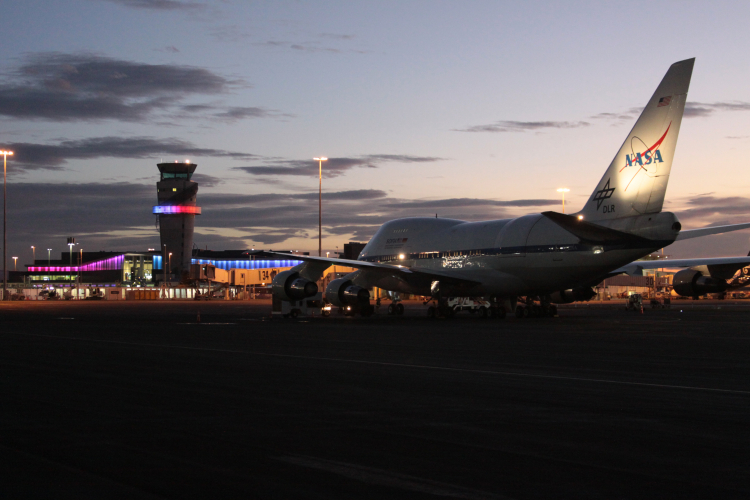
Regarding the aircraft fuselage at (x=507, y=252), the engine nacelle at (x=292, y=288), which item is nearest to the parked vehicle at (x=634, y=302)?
the aircraft fuselage at (x=507, y=252)

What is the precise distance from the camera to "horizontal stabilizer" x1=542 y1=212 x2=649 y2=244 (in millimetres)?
27322

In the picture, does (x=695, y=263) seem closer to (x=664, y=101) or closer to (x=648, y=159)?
(x=648, y=159)

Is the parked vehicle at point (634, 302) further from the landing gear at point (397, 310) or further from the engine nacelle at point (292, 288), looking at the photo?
the engine nacelle at point (292, 288)

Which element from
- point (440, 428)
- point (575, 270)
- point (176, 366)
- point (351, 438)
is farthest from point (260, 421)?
point (575, 270)

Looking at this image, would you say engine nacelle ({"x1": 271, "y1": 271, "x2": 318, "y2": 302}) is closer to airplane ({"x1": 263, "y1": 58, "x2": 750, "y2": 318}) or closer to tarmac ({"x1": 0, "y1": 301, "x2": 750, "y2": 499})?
airplane ({"x1": 263, "y1": 58, "x2": 750, "y2": 318})

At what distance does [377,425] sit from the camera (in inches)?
317

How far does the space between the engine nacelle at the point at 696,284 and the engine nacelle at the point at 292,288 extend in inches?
781

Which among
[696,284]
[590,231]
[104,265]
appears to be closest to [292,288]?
[590,231]

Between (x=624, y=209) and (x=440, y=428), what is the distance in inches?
842

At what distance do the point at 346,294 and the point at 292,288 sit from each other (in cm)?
336

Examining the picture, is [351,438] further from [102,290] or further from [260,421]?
[102,290]

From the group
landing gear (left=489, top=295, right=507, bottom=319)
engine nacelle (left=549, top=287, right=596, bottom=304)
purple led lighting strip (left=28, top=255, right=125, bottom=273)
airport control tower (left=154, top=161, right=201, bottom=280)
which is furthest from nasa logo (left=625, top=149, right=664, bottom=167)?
purple led lighting strip (left=28, top=255, right=125, bottom=273)

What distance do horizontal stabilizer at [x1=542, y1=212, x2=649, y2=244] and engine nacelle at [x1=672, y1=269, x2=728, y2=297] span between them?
1516 cm

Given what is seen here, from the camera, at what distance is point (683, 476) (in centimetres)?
582
